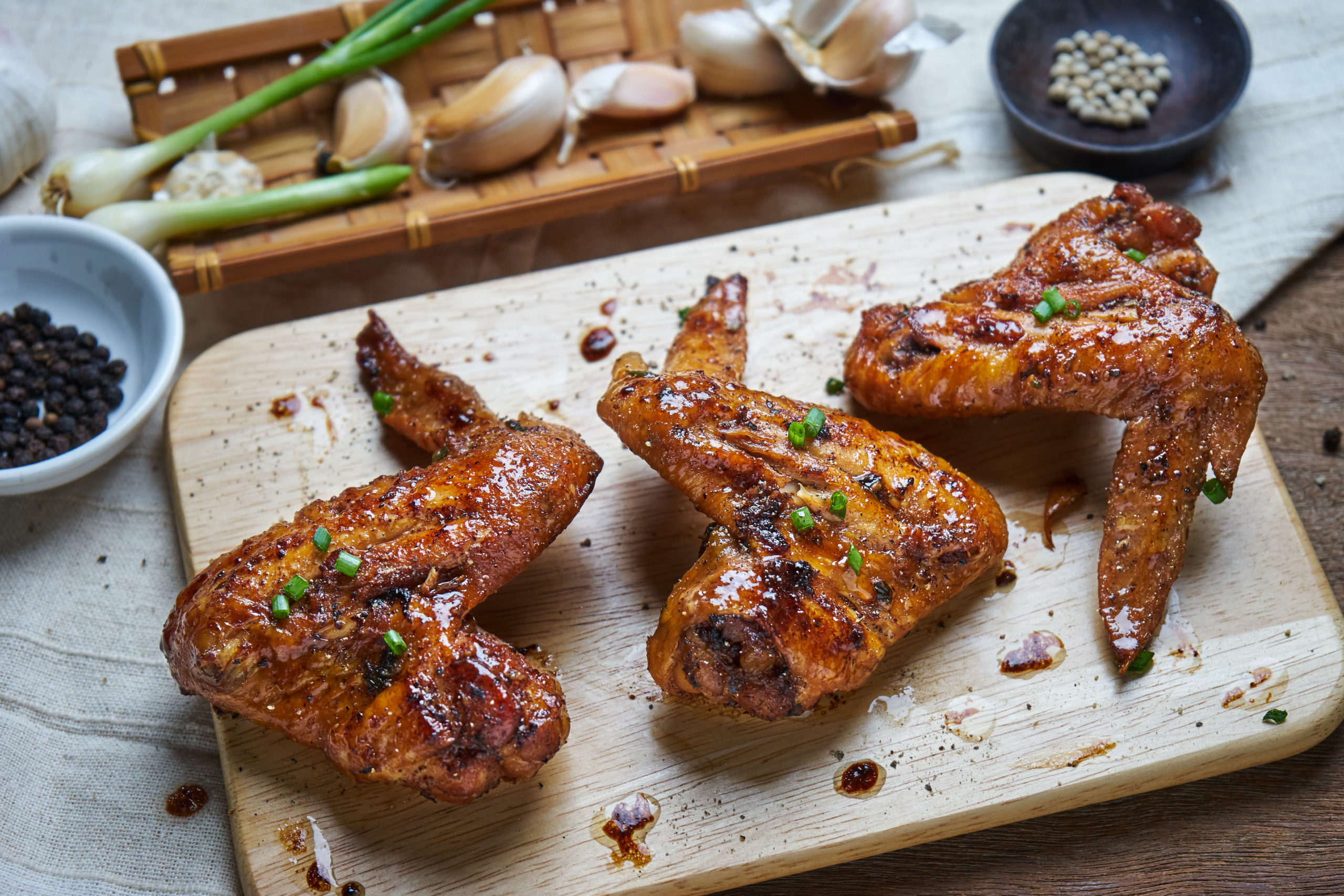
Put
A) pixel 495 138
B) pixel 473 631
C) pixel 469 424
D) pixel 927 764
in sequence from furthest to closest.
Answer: pixel 495 138 → pixel 469 424 → pixel 927 764 → pixel 473 631

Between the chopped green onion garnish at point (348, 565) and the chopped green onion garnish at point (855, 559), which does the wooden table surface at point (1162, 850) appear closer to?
the chopped green onion garnish at point (855, 559)

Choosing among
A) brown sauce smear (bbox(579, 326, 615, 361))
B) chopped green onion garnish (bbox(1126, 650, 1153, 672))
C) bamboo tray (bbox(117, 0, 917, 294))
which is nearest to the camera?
chopped green onion garnish (bbox(1126, 650, 1153, 672))

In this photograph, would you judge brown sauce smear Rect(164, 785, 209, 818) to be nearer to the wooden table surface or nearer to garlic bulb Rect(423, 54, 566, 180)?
the wooden table surface

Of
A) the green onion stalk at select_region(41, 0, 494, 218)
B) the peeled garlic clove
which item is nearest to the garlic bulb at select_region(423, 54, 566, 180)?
the green onion stalk at select_region(41, 0, 494, 218)

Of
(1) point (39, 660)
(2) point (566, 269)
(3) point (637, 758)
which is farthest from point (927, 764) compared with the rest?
(1) point (39, 660)

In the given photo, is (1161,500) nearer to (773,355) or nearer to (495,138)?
(773,355)
